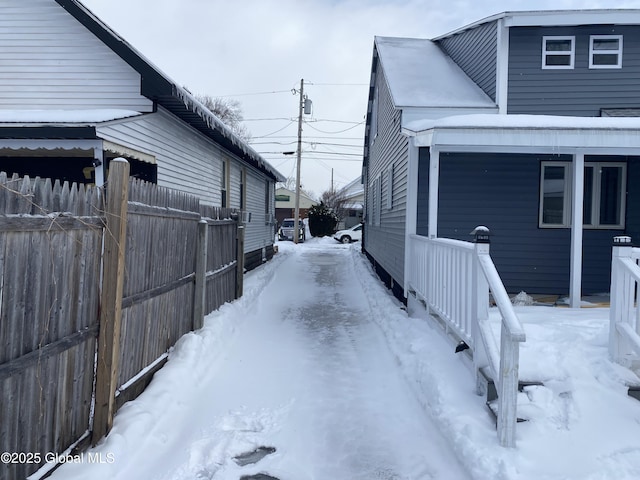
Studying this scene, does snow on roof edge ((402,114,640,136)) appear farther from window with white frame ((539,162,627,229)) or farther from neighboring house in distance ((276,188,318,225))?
neighboring house in distance ((276,188,318,225))

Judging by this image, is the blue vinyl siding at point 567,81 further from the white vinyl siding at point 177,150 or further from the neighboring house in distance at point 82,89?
the white vinyl siding at point 177,150

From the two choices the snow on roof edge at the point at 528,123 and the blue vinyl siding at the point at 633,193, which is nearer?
the snow on roof edge at the point at 528,123

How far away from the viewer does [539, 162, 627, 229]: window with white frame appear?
8578mm

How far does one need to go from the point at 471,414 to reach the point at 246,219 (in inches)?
436

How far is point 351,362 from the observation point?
18.2 feet

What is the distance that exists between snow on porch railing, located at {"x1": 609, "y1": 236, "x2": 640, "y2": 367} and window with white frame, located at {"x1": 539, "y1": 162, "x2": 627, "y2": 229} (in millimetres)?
4769

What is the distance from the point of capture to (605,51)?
31.5 ft

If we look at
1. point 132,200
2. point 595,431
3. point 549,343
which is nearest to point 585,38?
point 549,343

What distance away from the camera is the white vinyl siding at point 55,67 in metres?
7.81

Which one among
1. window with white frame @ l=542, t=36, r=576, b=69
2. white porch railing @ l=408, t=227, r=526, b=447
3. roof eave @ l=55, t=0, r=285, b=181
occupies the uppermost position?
window with white frame @ l=542, t=36, r=576, b=69

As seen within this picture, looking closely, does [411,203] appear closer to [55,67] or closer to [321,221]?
[55,67]

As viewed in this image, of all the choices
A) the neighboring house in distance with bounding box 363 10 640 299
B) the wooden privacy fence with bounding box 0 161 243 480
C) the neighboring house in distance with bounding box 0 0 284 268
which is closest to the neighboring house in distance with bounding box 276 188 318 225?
the neighboring house in distance with bounding box 363 10 640 299

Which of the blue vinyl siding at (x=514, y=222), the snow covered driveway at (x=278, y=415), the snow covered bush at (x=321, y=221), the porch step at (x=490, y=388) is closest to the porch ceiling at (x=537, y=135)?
the blue vinyl siding at (x=514, y=222)

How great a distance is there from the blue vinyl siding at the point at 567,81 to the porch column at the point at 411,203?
318 centimetres
